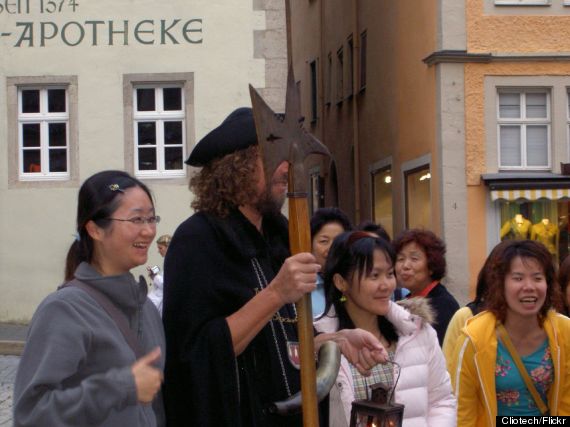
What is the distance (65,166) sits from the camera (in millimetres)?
19000

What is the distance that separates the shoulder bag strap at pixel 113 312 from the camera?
335 centimetres

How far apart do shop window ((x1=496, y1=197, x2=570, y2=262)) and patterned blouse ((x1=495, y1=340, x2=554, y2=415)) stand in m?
14.4

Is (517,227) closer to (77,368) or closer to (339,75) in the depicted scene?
(339,75)

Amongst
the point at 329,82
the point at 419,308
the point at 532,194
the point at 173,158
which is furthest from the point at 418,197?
the point at 419,308

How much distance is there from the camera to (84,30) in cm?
1897

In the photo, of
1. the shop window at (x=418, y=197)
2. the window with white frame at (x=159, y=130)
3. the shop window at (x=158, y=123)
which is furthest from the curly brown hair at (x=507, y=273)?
the shop window at (x=418, y=197)

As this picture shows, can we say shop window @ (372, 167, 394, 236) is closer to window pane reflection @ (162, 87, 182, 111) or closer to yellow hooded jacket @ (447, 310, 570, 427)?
window pane reflection @ (162, 87, 182, 111)

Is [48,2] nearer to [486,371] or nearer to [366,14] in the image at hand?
[366,14]

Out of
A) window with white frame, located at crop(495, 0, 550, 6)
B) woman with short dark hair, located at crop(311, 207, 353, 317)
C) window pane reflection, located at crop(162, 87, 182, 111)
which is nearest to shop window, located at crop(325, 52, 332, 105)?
window with white frame, located at crop(495, 0, 550, 6)

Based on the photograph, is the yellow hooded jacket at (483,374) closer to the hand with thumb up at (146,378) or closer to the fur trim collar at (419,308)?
the fur trim collar at (419,308)

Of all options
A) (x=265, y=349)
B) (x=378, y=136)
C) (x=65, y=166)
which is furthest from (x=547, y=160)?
(x=265, y=349)

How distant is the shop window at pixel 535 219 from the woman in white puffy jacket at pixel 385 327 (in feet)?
49.4

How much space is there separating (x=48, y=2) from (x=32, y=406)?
16.7 metres

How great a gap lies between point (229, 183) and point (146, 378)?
0.78m
